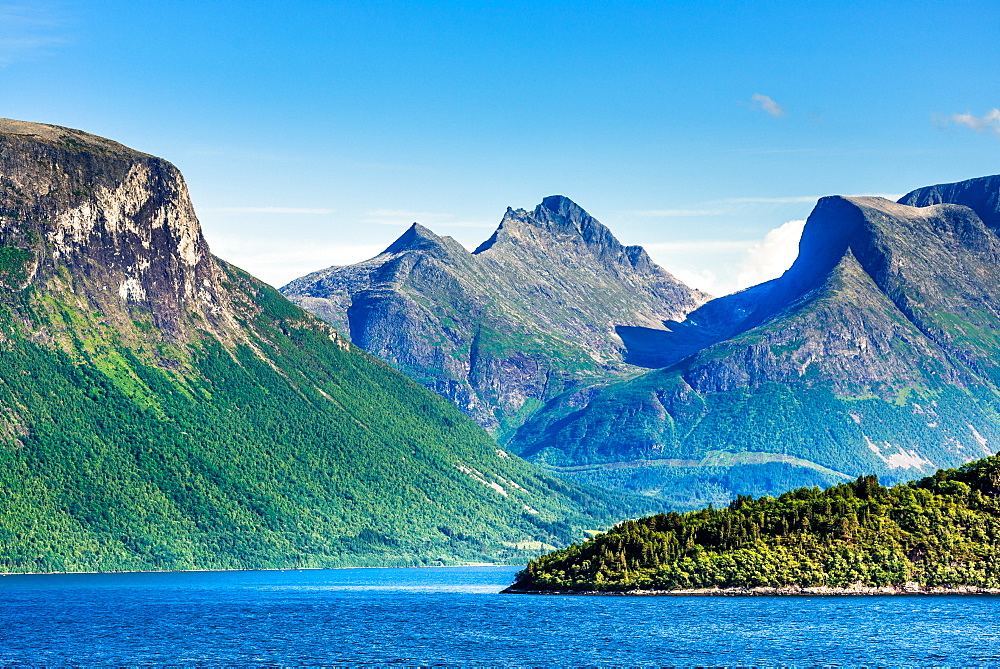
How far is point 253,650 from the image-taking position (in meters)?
198

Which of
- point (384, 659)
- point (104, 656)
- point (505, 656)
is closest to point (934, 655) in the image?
point (505, 656)

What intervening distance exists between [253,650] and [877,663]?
8398cm

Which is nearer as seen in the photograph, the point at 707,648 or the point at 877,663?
the point at 877,663

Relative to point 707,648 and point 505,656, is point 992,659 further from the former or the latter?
point 505,656

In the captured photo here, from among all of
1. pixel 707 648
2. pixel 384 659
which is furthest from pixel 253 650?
pixel 707 648

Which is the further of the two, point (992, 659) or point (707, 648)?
point (707, 648)

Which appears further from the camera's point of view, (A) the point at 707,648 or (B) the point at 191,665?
(A) the point at 707,648

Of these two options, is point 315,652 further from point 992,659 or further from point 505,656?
point 992,659

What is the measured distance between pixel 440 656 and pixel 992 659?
70.9 m

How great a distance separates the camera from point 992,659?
179625 millimetres

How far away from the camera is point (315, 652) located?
7643 inches

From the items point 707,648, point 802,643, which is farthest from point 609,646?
point 802,643

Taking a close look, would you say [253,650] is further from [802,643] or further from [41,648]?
[802,643]

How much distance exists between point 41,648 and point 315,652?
3973cm
